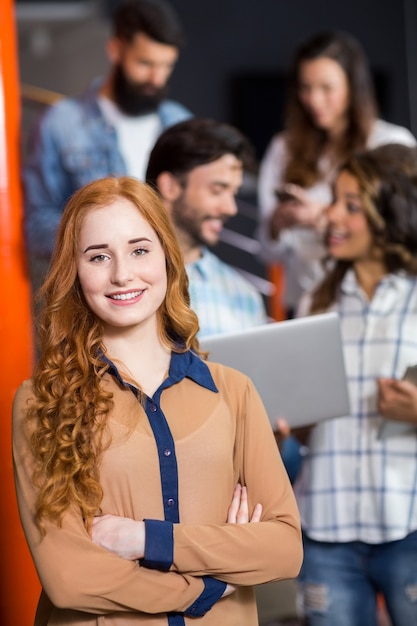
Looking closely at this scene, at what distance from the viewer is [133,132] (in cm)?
377

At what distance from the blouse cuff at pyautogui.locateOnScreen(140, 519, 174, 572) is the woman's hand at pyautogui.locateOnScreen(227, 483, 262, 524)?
0.48 ft

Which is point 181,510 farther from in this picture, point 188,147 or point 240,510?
point 188,147

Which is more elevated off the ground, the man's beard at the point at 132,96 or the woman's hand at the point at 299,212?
the man's beard at the point at 132,96

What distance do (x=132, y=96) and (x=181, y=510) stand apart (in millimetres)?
2236

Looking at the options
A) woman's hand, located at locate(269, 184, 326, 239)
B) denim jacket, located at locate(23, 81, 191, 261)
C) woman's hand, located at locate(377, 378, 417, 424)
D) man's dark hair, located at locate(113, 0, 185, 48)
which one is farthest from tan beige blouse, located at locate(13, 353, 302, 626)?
man's dark hair, located at locate(113, 0, 185, 48)

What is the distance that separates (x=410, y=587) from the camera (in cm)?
232

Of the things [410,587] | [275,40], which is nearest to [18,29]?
[275,40]

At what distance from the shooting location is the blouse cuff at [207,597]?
1683 millimetres

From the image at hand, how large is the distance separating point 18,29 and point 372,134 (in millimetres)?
3544

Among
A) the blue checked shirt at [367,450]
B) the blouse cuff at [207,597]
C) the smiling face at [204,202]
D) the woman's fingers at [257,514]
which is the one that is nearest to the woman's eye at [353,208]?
the blue checked shirt at [367,450]

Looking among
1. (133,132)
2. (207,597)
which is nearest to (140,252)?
(207,597)

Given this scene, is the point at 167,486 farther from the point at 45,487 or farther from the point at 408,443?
the point at 408,443

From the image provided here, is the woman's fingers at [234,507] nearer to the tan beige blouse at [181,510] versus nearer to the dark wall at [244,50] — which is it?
the tan beige blouse at [181,510]

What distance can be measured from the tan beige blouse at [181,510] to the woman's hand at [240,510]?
1cm
